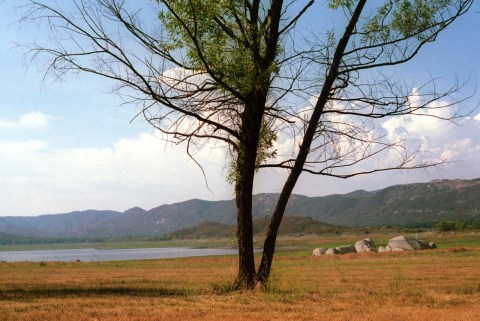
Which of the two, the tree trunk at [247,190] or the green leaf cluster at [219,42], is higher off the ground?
the green leaf cluster at [219,42]

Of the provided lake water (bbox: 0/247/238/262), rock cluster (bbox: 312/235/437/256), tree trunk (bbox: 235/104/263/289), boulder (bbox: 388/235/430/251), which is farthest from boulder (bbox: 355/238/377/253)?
tree trunk (bbox: 235/104/263/289)

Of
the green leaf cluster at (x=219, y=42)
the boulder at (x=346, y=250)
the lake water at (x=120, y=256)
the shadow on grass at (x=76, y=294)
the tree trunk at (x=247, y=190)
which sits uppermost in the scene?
the green leaf cluster at (x=219, y=42)

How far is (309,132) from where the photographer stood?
14.6m

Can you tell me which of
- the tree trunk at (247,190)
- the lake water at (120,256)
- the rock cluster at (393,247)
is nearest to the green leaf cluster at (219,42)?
the tree trunk at (247,190)

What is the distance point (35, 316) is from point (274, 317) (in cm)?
428

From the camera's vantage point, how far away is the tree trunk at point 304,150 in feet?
47.2

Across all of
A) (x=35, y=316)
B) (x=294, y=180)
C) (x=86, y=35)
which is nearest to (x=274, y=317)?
(x=35, y=316)

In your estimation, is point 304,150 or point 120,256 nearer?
point 304,150

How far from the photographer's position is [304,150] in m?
14.7

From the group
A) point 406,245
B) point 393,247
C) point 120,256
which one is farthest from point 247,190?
point 120,256

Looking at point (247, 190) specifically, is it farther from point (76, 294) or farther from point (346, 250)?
point (346, 250)

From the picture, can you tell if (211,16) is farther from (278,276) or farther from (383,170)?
(278,276)

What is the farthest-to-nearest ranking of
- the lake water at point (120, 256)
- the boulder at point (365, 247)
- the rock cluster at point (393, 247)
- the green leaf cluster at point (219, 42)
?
the lake water at point (120, 256) < the boulder at point (365, 247) < the rock cluster at point (393, 247) < the green leaf cluster at point (219, 42)

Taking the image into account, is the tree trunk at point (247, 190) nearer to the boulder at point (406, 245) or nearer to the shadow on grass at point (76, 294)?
the shadow on grass at point (76, 294)
